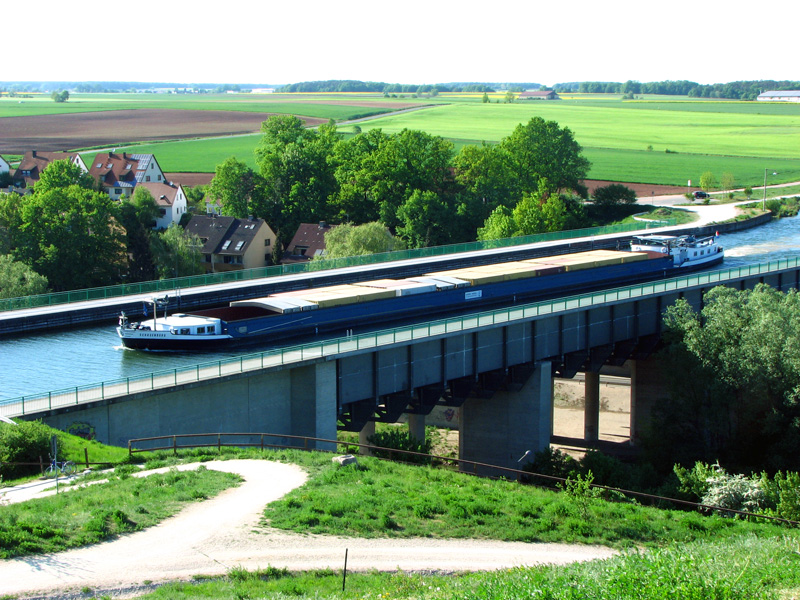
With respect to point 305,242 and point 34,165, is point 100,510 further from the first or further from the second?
point 34,165

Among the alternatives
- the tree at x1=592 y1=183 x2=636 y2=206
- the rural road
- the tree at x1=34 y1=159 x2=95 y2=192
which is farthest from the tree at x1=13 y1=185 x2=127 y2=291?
the rural road

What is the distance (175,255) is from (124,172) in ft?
172

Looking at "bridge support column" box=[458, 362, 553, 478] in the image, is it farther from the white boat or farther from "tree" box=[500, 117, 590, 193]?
"tree" box=[500, 117, 590, 193]

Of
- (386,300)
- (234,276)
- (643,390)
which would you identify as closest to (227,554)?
(386,300)

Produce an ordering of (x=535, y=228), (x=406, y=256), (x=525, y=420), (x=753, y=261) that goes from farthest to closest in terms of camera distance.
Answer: (x=535, y=228), (x=753, y=261), (x=406, y=256), (x=525, y=420)

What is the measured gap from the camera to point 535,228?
9725 centimetres

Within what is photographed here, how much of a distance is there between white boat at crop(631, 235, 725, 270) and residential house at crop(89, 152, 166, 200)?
81.3m

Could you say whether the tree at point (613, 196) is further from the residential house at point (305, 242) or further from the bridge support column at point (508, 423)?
the bridge support column at point (508, 423)

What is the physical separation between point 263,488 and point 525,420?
2410cm

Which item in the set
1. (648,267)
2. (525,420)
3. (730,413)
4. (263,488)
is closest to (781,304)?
(730,413)

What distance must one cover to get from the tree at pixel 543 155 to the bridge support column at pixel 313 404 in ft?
268

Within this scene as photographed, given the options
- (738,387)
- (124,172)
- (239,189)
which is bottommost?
(738,387)

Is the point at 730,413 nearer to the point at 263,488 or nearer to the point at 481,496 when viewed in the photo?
the point at 481,496

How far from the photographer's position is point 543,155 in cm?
11844
